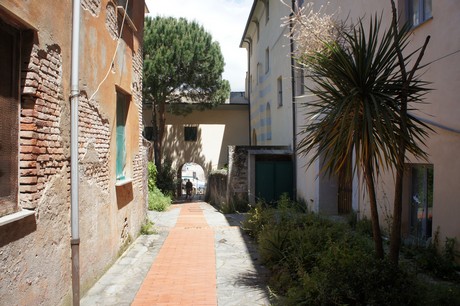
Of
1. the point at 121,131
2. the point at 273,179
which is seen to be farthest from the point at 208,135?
the point at 121,131

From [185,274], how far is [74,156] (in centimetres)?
286

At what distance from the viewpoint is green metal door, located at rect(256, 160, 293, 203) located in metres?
16.3

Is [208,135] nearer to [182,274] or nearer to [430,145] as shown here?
[182,274]

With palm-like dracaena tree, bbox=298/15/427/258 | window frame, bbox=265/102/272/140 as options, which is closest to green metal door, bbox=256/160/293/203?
window frame, bbox=265/102/272/140

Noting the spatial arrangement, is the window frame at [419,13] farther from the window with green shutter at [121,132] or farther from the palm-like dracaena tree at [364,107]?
the window with green shutter at [121,132]

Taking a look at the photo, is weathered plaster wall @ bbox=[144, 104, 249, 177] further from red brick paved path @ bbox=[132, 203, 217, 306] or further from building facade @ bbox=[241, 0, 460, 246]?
red brick paved path @ bbox=[132, 203, 217, 306]

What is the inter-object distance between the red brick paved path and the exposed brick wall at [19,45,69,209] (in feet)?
6.93

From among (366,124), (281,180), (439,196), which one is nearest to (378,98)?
(366,124)

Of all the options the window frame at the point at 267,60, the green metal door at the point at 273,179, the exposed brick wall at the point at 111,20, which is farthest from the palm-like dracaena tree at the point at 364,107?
the window frame at the point at 267,60

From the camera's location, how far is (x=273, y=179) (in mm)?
16328

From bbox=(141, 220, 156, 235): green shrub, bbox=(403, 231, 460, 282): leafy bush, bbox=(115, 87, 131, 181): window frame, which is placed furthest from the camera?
bbox=(141, 220, 156, 235): green shrub

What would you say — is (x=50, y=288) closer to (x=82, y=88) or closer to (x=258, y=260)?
(x=82, y=88)

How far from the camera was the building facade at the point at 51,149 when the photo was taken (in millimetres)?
3689

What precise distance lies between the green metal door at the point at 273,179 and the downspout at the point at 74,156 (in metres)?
11.7
